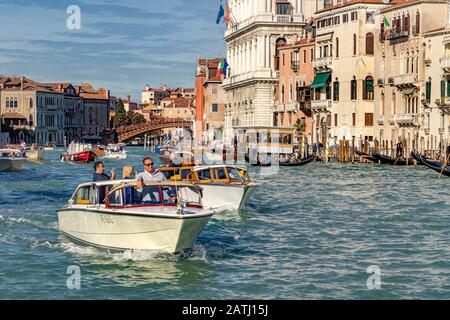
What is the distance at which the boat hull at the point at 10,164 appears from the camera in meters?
40.4

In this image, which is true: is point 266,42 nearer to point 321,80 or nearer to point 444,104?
point 321,80

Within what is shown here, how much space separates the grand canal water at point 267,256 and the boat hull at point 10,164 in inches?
652

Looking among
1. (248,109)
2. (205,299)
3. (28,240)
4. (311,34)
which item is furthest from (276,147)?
(205,299)

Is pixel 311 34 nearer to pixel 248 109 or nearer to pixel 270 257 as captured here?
pixel 248 109

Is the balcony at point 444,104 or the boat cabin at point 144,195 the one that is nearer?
the boat cabin at point 144,195

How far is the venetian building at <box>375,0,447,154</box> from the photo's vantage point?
42.4m

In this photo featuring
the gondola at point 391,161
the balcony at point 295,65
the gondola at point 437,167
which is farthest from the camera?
the balcony at point 295,65

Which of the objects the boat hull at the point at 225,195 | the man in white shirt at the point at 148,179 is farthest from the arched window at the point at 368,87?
the man in white shirt at the point at 148,179

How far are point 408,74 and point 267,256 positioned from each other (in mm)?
30862

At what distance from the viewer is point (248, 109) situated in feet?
218

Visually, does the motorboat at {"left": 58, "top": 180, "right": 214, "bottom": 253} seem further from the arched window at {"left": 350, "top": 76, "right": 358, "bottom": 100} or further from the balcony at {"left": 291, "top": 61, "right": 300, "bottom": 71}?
the balcony at {"left": 291, "top": 61, "right": 300, "bottom": 71}

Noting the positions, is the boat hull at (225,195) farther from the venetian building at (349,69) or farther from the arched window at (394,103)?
the venetian building at (349,69)

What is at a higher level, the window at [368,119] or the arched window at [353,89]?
the arched window at [353,89]

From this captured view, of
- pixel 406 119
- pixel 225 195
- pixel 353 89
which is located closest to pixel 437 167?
pixel 406 119
